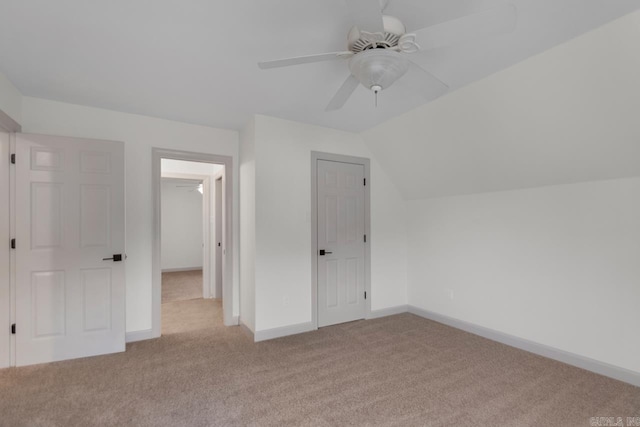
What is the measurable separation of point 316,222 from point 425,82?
2180 millimetres

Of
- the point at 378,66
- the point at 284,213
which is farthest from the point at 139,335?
the point at 378,66

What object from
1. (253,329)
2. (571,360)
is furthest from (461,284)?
(253,329)

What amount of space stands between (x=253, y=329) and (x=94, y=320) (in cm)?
154

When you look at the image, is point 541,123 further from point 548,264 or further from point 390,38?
point 390,38

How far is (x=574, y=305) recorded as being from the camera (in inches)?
111

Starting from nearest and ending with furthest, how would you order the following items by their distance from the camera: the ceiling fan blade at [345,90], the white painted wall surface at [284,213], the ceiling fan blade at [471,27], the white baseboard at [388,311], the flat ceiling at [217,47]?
1. the ceiling fan blade at [471,27]
2. the flat ceiling at [217,47]
3. the ceiling fan blade at [345,90]
4. the white painted wall surface at [284,213]
5. the white baseboard at [388,311]

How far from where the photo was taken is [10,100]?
8.78 ft

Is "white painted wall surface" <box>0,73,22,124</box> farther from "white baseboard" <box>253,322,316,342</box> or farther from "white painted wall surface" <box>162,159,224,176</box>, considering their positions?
"white baseboard" <box>253,322,316,342</box>

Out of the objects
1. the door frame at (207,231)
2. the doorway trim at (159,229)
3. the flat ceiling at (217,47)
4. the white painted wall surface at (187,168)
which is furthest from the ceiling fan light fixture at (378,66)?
the door frame at (207,231)

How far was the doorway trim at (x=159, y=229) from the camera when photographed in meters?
3.46

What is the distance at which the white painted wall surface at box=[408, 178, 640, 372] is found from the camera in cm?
254

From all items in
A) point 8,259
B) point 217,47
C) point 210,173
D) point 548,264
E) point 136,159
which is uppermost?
point 217,47

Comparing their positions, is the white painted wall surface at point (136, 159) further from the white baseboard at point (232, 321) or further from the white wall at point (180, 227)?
the white wall at point (180, 227)

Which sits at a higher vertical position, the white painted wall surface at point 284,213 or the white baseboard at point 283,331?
the white painted wall surface at point 284,213
